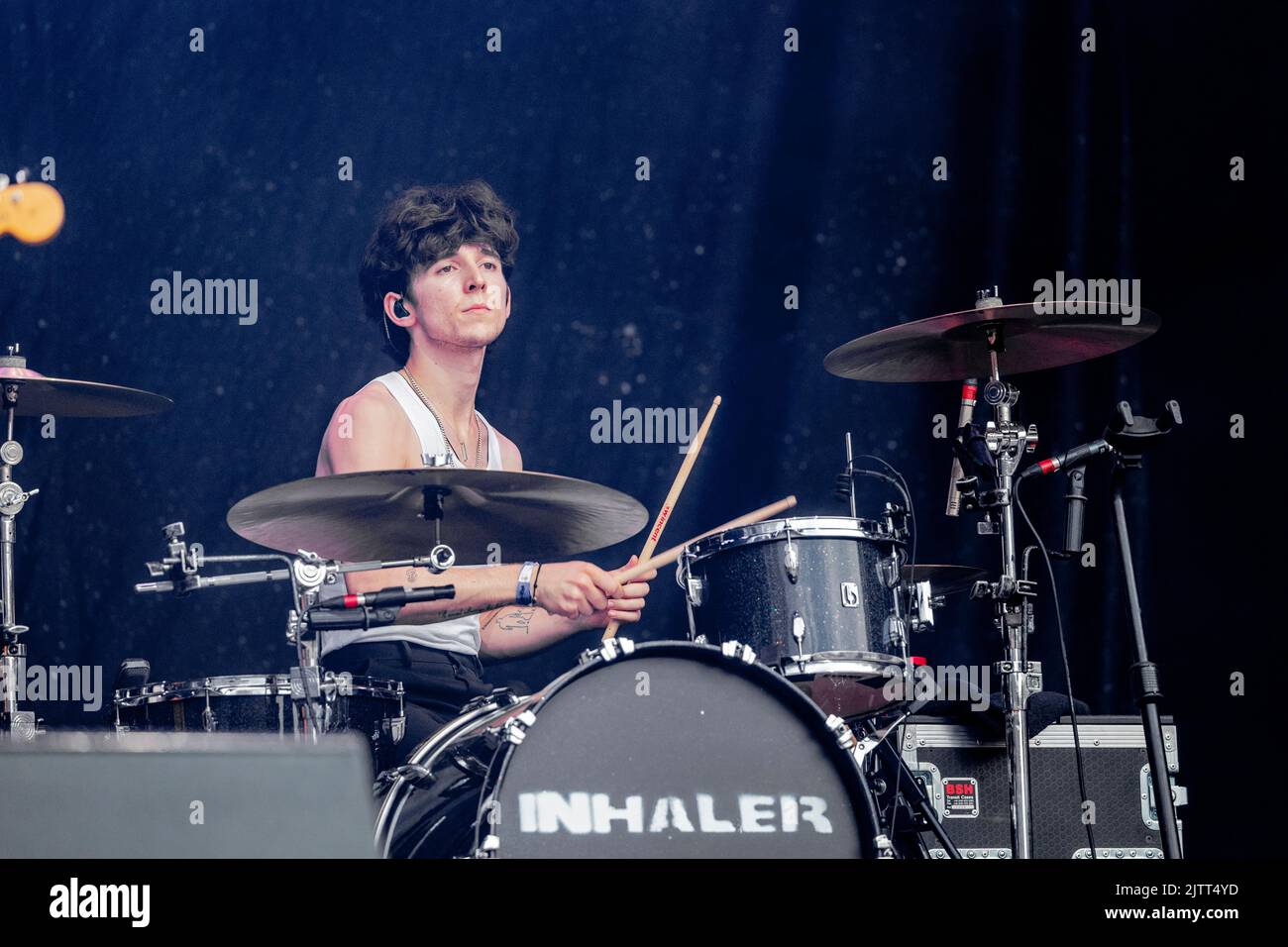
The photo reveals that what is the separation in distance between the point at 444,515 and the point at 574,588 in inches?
14.0

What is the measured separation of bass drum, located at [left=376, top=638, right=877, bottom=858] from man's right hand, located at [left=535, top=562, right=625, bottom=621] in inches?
17.5

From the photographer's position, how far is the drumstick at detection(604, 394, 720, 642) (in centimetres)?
401

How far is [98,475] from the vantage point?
164 inches

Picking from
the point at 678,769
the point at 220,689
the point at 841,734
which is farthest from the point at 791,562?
the point at 220,689

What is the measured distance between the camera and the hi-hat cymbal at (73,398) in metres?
3.62

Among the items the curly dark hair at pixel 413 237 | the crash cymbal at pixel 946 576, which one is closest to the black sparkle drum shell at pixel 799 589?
the crash cymbal at pixel 946 576

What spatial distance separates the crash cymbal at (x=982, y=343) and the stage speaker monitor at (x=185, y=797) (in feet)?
8.50

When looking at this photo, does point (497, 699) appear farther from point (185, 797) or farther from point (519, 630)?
point (185, 797)

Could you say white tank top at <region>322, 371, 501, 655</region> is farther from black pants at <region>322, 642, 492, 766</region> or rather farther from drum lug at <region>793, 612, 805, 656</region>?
drum lug at <region>793, 612, 805, 656</region>

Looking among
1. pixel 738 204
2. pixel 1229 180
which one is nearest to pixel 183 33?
pixel 738 204

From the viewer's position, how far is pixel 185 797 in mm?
1301

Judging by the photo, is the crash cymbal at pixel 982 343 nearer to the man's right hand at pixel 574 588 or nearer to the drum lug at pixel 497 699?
the man's right hand at pixel 574 588
